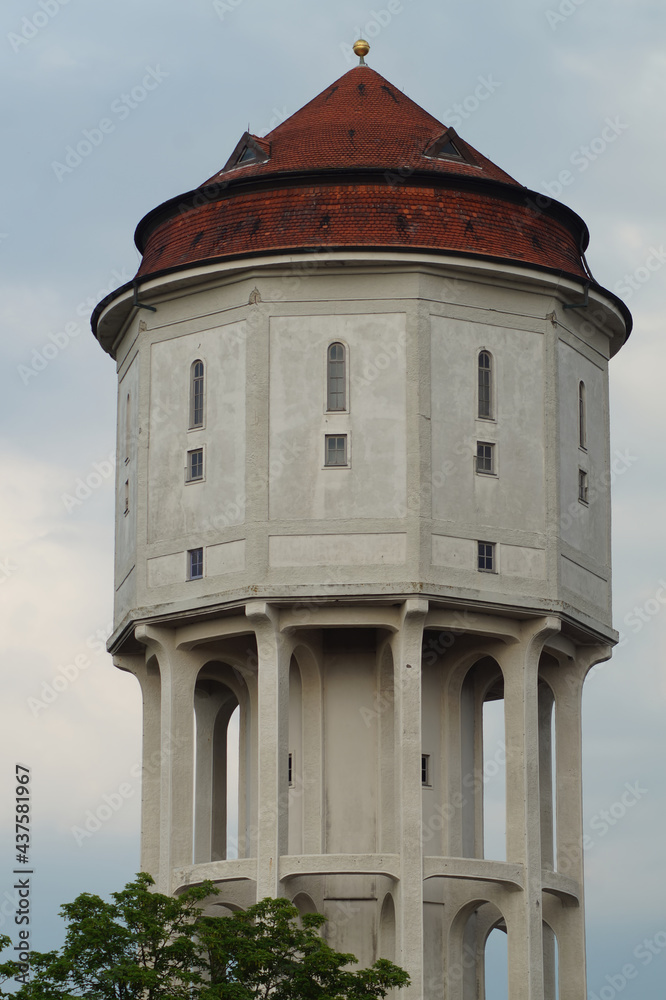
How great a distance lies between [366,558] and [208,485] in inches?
131

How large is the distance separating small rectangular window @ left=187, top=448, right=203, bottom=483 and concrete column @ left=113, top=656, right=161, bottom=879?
3738mm

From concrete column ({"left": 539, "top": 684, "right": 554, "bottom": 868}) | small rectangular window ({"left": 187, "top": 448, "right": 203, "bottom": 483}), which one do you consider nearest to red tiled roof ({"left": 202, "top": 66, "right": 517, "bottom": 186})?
small rectangular window ({"left": 187, "top": 448, "right": 203, "bottom": 483})

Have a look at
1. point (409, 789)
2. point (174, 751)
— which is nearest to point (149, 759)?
point (174, 751)

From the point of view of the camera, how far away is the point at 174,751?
44.9 m

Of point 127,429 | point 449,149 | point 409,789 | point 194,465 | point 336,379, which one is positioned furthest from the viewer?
point 127,429

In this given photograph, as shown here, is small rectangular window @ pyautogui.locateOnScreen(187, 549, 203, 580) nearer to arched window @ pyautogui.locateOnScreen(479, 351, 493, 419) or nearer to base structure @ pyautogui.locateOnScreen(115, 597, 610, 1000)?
base structure @ pyautogui.locateOnScreen(115, 597, 610, 1000)

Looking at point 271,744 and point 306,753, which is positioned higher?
point 306,753

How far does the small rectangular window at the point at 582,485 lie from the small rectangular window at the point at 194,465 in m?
6.97

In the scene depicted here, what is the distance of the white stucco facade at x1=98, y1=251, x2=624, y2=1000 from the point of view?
143 ft

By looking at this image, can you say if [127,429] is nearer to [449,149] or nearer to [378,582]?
[378,582]

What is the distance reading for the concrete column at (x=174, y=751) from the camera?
44.7 meters

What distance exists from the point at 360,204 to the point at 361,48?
724 cm

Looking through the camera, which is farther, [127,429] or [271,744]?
[127,429]

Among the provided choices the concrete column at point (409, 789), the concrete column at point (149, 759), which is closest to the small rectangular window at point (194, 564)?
the concrete column at point (149, 759)
